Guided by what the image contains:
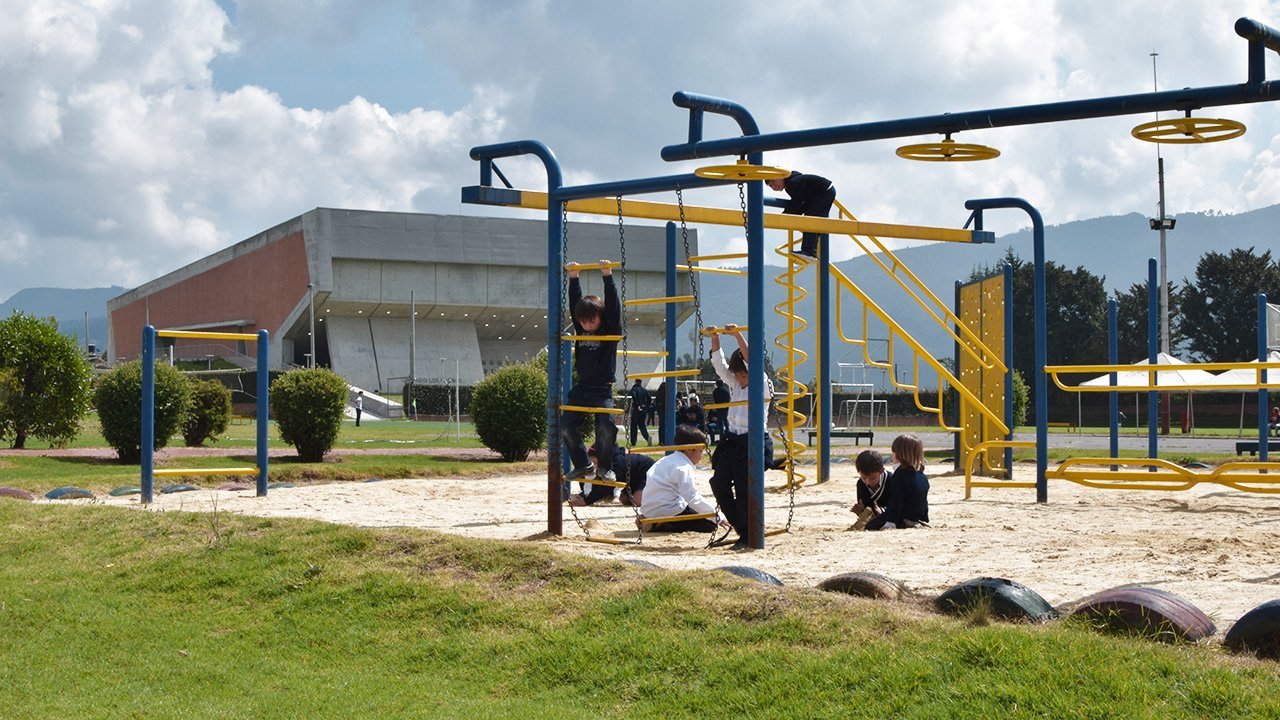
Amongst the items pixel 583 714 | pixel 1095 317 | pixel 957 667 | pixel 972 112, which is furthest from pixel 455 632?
pixel 1095 317

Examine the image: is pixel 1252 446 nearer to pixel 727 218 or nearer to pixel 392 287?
pixel 727 218

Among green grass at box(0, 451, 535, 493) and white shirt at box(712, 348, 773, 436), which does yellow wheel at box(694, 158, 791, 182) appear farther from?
green grass at box(0, 451, 535, 493)

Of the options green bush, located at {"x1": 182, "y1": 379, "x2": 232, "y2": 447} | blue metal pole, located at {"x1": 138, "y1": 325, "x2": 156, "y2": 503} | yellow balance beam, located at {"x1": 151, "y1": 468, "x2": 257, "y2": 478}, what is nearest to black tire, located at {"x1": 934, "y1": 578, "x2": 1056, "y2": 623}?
blue metal pole, located at {"x1": 138, "y1": 325, "x2": 156, "y2": 503}

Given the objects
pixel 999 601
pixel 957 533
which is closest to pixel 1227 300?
pixel 957 533

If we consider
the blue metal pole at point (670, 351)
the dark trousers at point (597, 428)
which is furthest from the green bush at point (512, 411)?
the dark trousers at point (597, 428)

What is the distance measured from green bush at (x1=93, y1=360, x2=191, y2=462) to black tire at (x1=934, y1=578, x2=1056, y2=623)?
16.1 meters

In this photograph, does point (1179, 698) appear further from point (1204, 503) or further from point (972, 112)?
point (1204, 503)

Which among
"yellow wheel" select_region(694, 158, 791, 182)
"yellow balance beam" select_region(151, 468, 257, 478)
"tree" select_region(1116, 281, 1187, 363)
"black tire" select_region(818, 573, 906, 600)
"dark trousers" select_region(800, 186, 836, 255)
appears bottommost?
"black tire" select_region(818, 573, 906, 600)

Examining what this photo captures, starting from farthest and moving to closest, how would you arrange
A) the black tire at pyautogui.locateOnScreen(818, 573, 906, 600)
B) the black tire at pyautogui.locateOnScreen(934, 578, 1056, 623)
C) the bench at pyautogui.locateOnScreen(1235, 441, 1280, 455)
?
the bench at pyautogui.locateOnScreen(1235, 441, 1280, 455)
the black tire at pyautogui.locateOnScreen(818, 573, 906, 600)
the black tire at pyautogui.locateOnScreen(934, 578, 1056, 623)

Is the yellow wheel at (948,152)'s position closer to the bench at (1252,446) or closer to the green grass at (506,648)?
the green grass at (506,648)

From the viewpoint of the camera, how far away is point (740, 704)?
5090 millimetres

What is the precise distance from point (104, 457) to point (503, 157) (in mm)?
13407

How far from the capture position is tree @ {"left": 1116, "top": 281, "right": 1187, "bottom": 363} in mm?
72500

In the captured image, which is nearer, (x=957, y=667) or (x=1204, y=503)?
(x=957, y=667)
